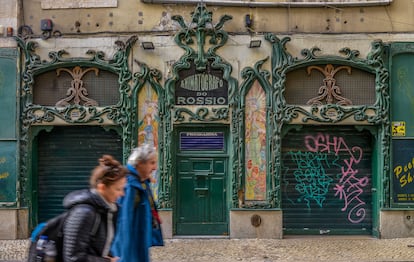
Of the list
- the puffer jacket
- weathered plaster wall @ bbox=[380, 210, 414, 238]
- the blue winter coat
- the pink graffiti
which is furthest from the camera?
the pink graffiti

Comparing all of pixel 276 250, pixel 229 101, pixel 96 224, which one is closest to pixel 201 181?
pixel 229 101

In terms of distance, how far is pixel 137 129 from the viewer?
1220cm

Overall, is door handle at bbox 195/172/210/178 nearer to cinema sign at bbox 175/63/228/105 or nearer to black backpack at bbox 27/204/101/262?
cinema sign at bbox 175/63/228/105

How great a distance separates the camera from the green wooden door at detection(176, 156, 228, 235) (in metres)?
12.2

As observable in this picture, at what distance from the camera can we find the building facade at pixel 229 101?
39.7ft

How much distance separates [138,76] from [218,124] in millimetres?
1846

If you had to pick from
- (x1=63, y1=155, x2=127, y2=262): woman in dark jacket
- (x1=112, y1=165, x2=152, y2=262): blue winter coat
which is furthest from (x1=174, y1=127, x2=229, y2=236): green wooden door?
(x1=63, y1=155, x2=127, y2=262): woman in dark jacket

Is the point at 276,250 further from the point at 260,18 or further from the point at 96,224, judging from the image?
the point at 96,224

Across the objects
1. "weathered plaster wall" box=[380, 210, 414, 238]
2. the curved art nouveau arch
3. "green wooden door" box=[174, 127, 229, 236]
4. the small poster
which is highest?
the curved art nouveau arch

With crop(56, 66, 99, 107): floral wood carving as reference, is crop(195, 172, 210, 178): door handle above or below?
below

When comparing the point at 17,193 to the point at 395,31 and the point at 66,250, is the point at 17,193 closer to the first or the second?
the point at 395,31

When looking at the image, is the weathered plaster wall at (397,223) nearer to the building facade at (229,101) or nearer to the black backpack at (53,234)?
the building facade at (229,101)

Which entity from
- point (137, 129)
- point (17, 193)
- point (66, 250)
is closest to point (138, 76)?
point (137, 129)

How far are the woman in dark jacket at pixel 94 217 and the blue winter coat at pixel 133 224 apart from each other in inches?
30.4
